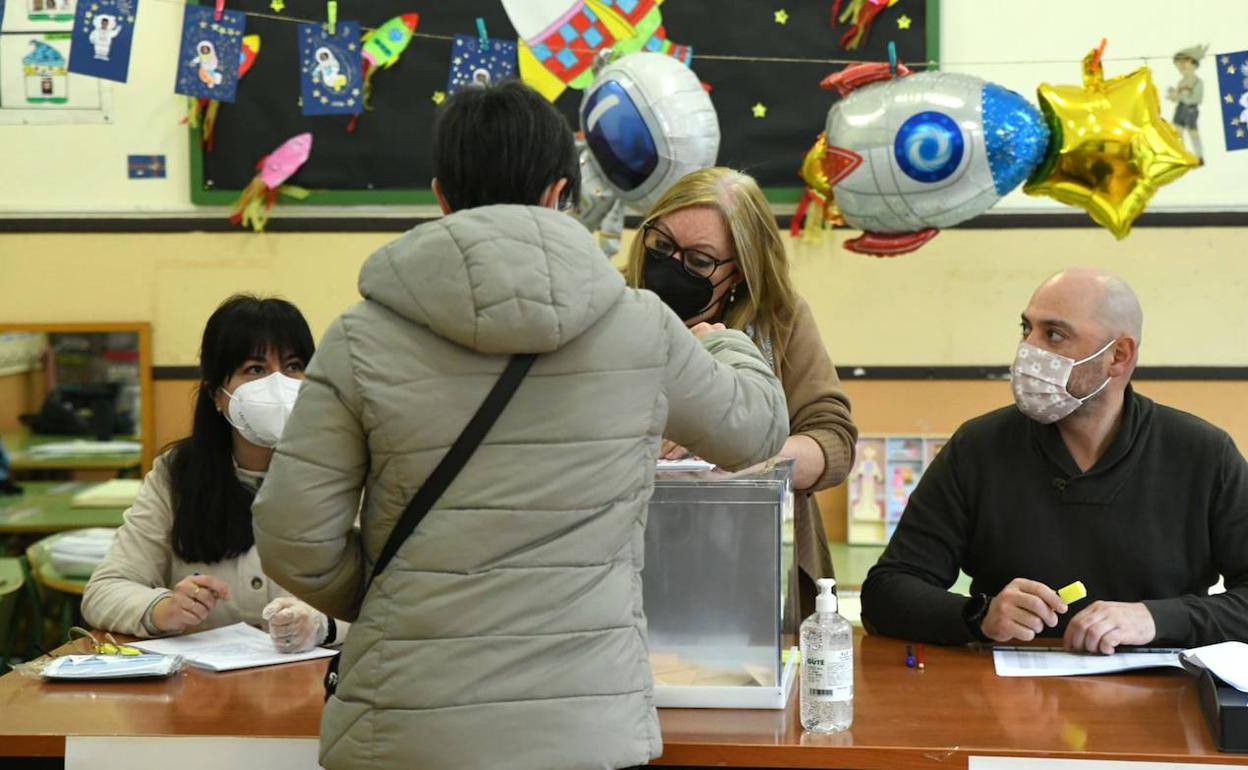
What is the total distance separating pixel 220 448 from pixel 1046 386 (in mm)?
1526

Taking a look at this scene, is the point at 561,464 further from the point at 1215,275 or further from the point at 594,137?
the point at 1215,275

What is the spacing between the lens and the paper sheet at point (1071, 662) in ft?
7.60

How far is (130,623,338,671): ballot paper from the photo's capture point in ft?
7.78

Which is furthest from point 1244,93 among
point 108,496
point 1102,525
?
point 108,496

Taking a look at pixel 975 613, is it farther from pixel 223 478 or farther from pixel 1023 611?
pixel 223 478

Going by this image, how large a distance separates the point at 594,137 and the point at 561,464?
2.16 m

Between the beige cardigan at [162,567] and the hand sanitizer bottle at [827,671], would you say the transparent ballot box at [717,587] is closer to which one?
the hand sanitizer bottle at [827,671]

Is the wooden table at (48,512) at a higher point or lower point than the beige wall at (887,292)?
lower

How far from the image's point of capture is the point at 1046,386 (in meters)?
2.66

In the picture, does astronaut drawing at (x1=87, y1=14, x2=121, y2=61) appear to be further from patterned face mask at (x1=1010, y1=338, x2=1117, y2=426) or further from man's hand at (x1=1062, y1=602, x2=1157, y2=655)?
man's hand at (x1=1062, y1=602, x2=1157, y2=655)

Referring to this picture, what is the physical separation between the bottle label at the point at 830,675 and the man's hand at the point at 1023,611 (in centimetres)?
50

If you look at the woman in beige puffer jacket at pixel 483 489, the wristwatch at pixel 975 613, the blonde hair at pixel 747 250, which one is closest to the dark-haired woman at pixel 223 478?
the blonde hair at pixel 747 250

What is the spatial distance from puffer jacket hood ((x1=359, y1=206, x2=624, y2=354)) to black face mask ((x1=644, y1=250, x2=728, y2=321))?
837mm

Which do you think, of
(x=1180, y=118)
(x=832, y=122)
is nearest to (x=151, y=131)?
(x=832, y=122)
